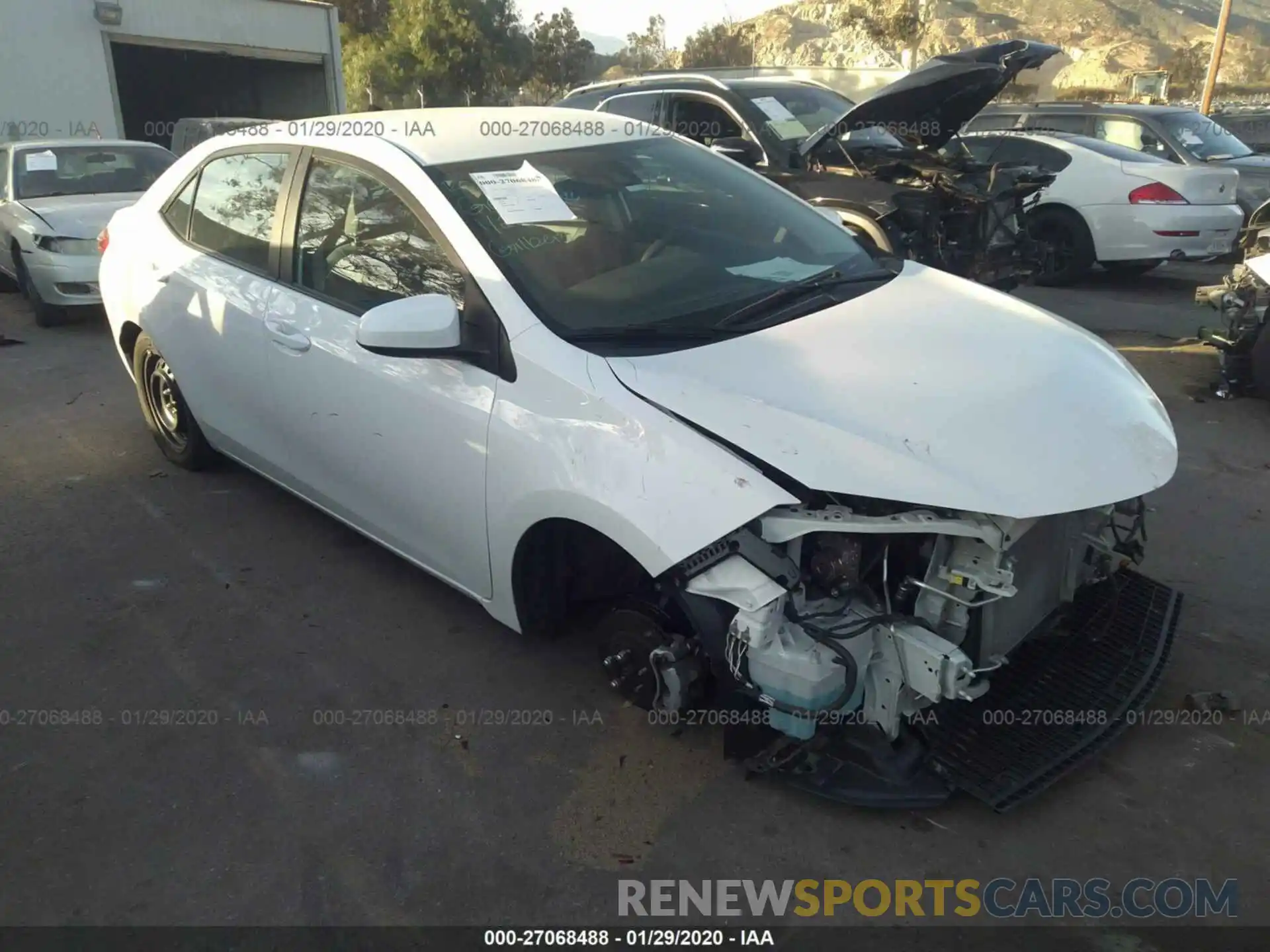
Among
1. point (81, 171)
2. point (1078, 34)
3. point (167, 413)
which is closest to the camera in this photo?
point (167, 413)

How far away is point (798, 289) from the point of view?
3.18 meters

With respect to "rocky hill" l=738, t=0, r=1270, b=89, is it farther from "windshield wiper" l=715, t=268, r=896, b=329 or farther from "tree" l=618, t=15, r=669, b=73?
"windshield wiper" l=715, t=268, r=896, b=329

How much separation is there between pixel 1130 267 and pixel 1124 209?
1338 millimetres

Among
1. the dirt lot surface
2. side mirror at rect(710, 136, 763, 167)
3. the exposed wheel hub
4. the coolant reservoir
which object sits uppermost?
side mirror at rect(710, 136, 763, 167)

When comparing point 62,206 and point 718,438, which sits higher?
point 718,438

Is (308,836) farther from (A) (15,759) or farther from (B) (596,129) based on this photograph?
(B) (596,129)

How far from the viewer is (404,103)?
32.0m

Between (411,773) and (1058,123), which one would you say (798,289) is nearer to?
(411,773)

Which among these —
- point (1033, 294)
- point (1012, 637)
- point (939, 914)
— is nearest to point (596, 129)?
point (1012, 637)

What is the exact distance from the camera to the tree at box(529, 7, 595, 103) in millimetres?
35438

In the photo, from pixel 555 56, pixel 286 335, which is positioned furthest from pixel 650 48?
pixel 286 335

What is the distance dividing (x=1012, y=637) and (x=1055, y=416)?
655 mm

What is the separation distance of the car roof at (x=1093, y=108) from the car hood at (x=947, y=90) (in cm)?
315

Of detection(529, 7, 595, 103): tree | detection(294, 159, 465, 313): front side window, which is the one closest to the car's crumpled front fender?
detection(294, 159, 465, 313): front side window
